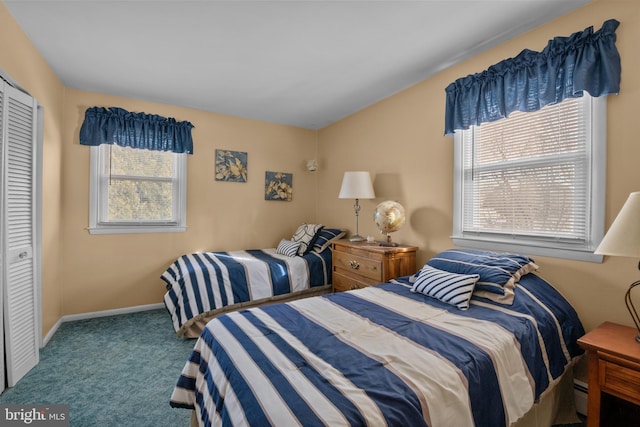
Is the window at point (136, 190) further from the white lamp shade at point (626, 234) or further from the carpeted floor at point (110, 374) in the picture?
the white lamp shade at point (626, 234)

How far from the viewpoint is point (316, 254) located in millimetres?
3496

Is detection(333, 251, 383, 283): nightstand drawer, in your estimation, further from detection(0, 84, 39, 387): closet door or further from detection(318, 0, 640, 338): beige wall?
detection(0, 84, 39, 387): closet door

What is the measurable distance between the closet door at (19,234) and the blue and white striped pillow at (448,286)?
9.13 feet

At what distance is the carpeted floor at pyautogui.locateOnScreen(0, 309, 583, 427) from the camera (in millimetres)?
1791

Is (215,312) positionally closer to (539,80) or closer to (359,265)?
(359,265)

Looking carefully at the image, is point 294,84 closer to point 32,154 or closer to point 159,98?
point 159,98

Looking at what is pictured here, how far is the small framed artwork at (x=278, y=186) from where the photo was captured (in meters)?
4.23

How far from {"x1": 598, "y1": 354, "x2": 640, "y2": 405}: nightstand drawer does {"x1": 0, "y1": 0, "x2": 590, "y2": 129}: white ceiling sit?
6.49 feet

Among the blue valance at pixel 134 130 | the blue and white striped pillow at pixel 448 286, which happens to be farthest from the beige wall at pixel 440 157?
the blue valance at pixel 134 130

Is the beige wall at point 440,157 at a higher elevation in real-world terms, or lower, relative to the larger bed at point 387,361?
higher

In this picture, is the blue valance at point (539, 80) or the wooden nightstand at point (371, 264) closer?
the blue valance at point (539, 80)

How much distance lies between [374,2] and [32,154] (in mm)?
2735

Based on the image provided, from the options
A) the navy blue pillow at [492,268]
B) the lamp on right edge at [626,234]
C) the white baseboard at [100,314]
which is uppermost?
the lamp on right edge at [626,234]

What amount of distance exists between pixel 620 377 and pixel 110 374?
305 centimetres
